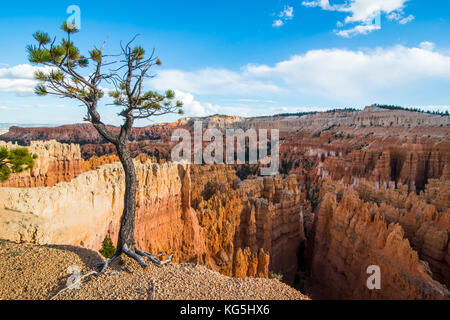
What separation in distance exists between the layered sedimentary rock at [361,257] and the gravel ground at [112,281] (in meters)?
7.83

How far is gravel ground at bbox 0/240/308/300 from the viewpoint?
13.5ft

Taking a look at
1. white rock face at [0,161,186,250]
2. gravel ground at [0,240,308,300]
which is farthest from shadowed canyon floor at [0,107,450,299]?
gravel ground at [0,240,308,300]

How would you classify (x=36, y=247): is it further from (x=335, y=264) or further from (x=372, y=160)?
(x=372, y=160)

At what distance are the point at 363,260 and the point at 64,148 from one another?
2288 centimetres

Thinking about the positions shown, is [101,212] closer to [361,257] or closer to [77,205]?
[77,205]

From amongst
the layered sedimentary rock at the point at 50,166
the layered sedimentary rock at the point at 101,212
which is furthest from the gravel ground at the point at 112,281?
the layered sedimentary rock at the point at 50,166

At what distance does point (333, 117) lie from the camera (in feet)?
338

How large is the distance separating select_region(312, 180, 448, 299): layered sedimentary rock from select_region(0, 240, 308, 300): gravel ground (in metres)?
7.83

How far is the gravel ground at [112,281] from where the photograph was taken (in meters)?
4.12

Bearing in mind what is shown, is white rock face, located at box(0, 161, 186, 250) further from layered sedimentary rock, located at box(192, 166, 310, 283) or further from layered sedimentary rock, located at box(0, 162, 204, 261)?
layered sedimentary rock, located at box(192, 166, 310, 283)

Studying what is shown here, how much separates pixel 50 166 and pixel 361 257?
21940 millimetres

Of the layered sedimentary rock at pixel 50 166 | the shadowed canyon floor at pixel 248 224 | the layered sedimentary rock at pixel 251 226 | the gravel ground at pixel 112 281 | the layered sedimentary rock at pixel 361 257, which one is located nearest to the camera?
the gravel ground at pixel 112 281

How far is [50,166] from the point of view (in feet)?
62.2

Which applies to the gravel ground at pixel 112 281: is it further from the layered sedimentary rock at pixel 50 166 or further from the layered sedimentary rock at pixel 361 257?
the layered sedimentary rock at pixel 50 166
